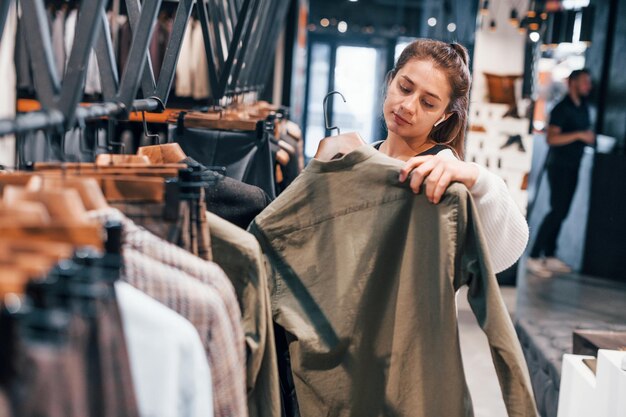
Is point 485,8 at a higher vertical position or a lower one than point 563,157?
higher

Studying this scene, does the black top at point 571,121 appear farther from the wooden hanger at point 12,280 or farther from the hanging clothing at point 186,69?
the wooden hanger at point 12,280

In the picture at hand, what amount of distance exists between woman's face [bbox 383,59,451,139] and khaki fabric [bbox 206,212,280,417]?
2.24ft

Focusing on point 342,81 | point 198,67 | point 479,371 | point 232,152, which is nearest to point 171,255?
point 232,152

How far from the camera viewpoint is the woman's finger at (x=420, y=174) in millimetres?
1493

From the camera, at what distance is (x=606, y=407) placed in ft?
6.98

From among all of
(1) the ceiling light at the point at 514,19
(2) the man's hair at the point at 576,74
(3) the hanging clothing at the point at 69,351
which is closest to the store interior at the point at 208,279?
(3) the hanging clothing at the point at 69,351

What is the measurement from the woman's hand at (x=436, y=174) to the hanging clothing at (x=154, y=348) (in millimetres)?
658

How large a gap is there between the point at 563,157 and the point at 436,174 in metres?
6.22

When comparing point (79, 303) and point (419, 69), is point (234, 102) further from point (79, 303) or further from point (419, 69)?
point (79, 303)

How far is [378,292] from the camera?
5.19ft

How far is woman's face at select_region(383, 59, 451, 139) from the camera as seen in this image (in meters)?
1.91

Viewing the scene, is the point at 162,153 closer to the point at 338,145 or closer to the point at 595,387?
the point at 338,145

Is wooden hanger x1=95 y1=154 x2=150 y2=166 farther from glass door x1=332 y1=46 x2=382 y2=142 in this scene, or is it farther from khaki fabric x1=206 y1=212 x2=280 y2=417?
glass door x1=332 y1=46 x2=382 y2=142

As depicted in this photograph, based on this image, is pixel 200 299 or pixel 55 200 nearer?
pixel 55 200
